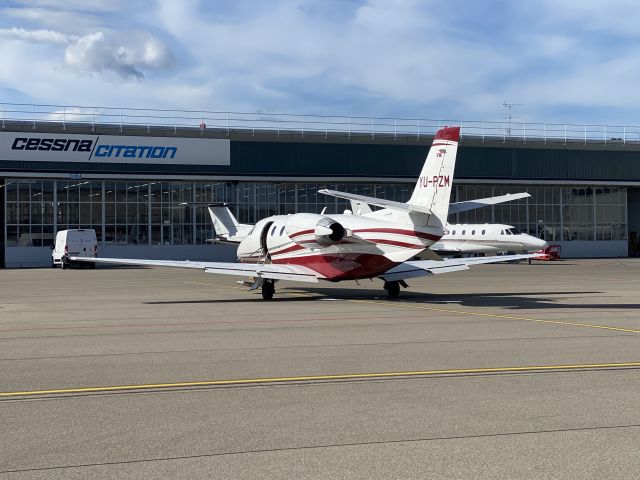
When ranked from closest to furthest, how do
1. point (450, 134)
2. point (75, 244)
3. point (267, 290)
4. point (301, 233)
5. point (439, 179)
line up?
point (439, 179) < point (450, 134) < point (267, 290) < point (301, 233) < point (75, 244)

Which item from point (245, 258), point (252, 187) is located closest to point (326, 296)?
point (245, 258)

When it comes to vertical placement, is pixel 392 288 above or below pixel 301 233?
below

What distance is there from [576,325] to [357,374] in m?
7.95

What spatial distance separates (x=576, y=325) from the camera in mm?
17469

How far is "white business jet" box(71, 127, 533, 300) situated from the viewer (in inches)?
918

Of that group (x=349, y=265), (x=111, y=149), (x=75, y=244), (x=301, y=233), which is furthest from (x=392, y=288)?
(x=111, y=149)

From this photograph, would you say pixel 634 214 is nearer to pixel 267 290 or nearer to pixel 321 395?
pixel 267 290

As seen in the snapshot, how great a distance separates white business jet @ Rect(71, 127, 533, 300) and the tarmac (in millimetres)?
3653

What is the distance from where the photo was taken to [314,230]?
84.5ft

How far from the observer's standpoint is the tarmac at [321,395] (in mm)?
6770

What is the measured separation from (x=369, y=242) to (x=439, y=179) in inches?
119

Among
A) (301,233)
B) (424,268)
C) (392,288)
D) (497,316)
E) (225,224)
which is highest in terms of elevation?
(225,224)

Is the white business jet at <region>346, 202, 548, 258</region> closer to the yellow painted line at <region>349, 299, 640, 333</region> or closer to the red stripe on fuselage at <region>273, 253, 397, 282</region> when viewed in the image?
the red stripe on fuselage at <region>273, 253, 397, 282</region>

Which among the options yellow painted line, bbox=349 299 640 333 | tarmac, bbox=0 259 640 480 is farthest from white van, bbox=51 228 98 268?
tarmac, bbox=0 259 640 480
